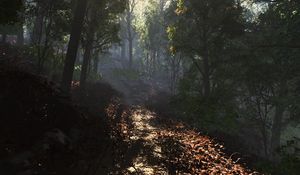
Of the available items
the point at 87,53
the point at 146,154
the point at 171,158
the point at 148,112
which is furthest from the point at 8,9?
the point at 148,112

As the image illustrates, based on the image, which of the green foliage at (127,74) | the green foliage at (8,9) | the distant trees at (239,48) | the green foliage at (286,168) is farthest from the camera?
the green foliage at (127,74)

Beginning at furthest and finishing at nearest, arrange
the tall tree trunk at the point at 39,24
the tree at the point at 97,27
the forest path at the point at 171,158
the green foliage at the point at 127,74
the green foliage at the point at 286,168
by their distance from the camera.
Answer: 1. the green foliage at the point at 127,74
2. the tree at the point at 97,27
3. the tall tree trunk at the point at 39,24
4. the green foliage at the point at 286,168
5. the forest path at the point at 171,158

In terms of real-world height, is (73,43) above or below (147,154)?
above

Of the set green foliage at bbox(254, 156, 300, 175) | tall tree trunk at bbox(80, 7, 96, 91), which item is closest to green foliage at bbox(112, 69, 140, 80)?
tall tree trunk at bbox(80, 7, 96, 91)

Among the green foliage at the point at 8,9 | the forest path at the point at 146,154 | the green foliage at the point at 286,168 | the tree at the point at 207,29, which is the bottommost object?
the green foliage at the point at 286,168

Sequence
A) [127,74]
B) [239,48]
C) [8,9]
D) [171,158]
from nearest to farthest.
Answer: [171,158] < [8,9] < [239,48] < [127,74]

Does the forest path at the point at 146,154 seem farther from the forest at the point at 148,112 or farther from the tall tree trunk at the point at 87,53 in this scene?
the tall tree trunk at the point at 87,53

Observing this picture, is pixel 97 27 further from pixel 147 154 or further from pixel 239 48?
pixel 147 154

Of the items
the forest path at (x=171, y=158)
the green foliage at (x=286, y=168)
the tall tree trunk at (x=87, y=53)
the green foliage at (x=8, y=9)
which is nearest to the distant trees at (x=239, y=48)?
the tall tree trunk at (x=87, y=53)

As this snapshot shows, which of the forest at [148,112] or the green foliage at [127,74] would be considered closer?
the forest at [148,112]

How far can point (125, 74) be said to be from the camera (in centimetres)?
5178

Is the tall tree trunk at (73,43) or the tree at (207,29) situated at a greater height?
the tree at (207,29)

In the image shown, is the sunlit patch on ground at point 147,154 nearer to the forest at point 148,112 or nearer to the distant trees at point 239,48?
the forest at point 148,112

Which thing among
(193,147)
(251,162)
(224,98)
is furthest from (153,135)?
(224,98)
